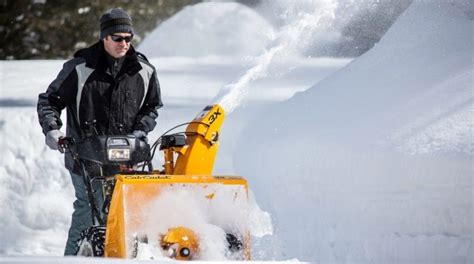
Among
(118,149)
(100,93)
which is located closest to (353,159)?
(100,93)

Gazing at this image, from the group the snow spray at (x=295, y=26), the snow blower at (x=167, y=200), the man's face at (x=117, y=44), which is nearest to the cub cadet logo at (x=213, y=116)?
the snow blower at (x=167, y=200)

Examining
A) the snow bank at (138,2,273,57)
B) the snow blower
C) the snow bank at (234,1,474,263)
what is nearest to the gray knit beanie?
the snow blower

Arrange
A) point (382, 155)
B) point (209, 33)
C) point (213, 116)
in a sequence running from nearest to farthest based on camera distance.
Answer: point (213, 116), point (382, 155), point (209, 33)

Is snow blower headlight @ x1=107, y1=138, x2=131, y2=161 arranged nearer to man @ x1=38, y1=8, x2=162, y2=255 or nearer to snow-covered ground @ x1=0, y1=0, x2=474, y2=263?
man @ x1=38, y1=8, x2=162, y2=255

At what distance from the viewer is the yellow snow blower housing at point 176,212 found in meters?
4.92

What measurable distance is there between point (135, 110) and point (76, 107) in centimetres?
29

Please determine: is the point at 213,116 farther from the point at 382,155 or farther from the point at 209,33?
the point at 209,33

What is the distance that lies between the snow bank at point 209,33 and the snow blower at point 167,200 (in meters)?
12.1

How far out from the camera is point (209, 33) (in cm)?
1912

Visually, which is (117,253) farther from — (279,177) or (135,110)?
(279,177)

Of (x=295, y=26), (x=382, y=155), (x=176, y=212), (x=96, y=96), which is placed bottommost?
(x=176, y=212)

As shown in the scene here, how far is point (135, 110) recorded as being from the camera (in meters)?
5.69

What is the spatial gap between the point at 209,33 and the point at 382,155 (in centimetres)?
1241

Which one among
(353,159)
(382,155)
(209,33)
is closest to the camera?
(382,155)
